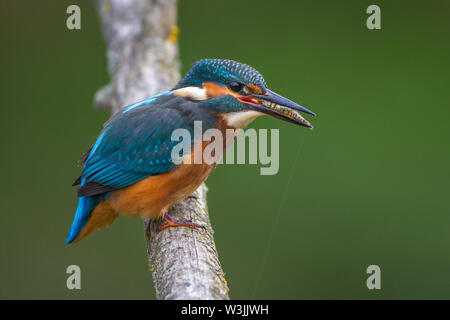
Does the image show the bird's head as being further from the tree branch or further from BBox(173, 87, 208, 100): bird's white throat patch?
the tree branch

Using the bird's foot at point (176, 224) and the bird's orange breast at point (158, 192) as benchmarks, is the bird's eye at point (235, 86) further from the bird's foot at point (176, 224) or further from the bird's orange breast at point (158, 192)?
the bird's foot at point (176, 224)

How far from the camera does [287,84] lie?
160 inches

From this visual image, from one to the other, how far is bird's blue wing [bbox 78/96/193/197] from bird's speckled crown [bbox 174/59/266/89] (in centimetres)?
15

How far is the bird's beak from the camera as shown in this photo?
7.08ft

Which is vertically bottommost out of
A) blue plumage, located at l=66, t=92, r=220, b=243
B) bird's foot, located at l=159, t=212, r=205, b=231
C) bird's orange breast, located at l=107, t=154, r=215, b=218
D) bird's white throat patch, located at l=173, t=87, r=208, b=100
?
bird's foot, located at l=159, t=212, r=205, b=231

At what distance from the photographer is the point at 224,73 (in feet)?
7.20

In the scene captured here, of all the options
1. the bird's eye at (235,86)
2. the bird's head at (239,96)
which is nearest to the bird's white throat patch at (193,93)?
the bird's head at (239,96)

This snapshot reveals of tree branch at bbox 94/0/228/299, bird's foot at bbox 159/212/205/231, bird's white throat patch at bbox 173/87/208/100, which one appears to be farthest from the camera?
bird's white throat patch at bbox 173/87/208/100

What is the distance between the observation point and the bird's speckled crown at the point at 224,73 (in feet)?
7.13

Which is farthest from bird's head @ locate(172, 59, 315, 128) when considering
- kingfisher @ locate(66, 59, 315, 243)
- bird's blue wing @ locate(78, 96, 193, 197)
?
bird's blue wing @ locate(78, 96, 193, 197)
